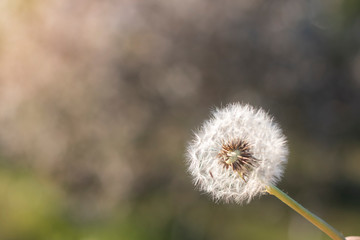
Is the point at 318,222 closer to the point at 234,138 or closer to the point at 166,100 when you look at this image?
the point at 234,138

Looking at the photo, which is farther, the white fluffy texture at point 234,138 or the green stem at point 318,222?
the white fluffy texture at point 234,138

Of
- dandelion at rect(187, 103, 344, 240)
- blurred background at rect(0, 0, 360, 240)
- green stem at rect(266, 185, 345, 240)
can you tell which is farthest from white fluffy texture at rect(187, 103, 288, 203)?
blurred background at rect(0, 0, 360, 240)

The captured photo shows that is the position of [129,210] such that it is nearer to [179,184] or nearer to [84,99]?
[179,184]

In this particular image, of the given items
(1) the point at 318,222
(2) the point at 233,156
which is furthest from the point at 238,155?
(1) the point at 318,222

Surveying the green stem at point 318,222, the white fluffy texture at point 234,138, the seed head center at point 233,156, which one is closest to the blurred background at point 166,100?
the white fluffy texture at point 234,138

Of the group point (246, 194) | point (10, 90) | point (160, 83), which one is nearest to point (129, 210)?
point (160, 83)

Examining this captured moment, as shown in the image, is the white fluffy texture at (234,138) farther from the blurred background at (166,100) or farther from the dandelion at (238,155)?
the blurred background at (166,100)
